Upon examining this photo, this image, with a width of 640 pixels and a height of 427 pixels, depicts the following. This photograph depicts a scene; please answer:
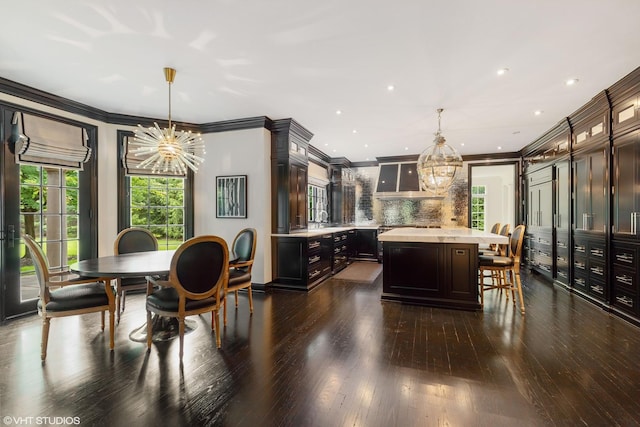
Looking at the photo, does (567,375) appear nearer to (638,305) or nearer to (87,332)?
(638,305)

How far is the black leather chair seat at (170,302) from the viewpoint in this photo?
2426mm

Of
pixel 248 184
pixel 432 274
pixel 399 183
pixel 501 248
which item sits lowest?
pixel 432 274

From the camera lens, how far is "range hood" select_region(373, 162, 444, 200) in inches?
277

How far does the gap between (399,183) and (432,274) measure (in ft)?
Answer: 12.3

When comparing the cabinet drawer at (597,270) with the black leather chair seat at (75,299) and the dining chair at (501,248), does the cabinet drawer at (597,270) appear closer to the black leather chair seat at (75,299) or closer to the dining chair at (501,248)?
the dining chair at (501,248)

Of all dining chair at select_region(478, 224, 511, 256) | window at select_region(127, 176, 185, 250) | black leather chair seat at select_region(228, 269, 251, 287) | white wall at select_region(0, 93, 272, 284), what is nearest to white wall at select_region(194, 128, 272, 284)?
white wall at select_region(0, 93, 272, 284)

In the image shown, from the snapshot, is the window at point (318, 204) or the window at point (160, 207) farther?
the window at point (318, 204)

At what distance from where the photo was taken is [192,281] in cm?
242

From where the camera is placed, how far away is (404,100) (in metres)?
3.72

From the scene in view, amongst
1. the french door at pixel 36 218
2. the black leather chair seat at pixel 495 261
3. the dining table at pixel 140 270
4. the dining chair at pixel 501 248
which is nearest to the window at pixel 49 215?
the french door at pixel 36 218

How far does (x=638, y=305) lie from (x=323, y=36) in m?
4.11

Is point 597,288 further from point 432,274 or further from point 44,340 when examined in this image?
point 44,340

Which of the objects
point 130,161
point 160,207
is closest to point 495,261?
point 160,207

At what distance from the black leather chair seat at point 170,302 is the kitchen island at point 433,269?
2.35 metres
